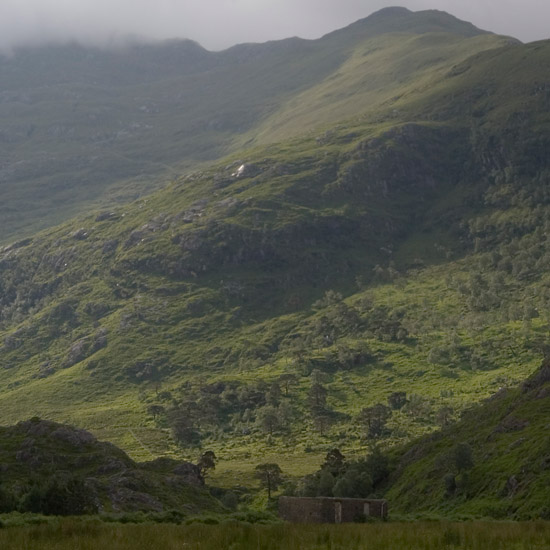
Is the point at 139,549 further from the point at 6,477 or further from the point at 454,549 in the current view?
the point at 6,477

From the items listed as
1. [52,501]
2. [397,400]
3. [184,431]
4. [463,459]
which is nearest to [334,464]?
[463,459]

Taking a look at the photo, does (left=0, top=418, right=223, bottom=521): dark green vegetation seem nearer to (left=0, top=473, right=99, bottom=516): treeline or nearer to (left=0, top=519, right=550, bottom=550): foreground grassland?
(left=0, top=473, right=99, bottom=516): treeline

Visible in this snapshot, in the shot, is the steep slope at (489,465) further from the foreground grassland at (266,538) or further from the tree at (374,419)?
the tree at (374,419)

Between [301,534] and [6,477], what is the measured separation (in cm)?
5428

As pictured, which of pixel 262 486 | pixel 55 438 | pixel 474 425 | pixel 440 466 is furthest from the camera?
pixel 262 486

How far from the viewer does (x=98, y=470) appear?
8019 centimetres

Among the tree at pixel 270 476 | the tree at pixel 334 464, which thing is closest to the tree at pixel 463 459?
the tree at pixel 334 464

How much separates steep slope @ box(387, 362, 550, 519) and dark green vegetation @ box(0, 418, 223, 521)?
83.6 feet

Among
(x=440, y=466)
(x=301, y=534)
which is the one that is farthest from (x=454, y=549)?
(x=440, y=466)

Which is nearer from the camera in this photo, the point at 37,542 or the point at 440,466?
the point at 37,542

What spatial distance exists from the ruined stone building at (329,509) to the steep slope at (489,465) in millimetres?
21758

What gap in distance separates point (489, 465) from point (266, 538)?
239ft

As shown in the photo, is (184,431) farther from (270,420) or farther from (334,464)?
(334,464)

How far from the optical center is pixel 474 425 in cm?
11719
